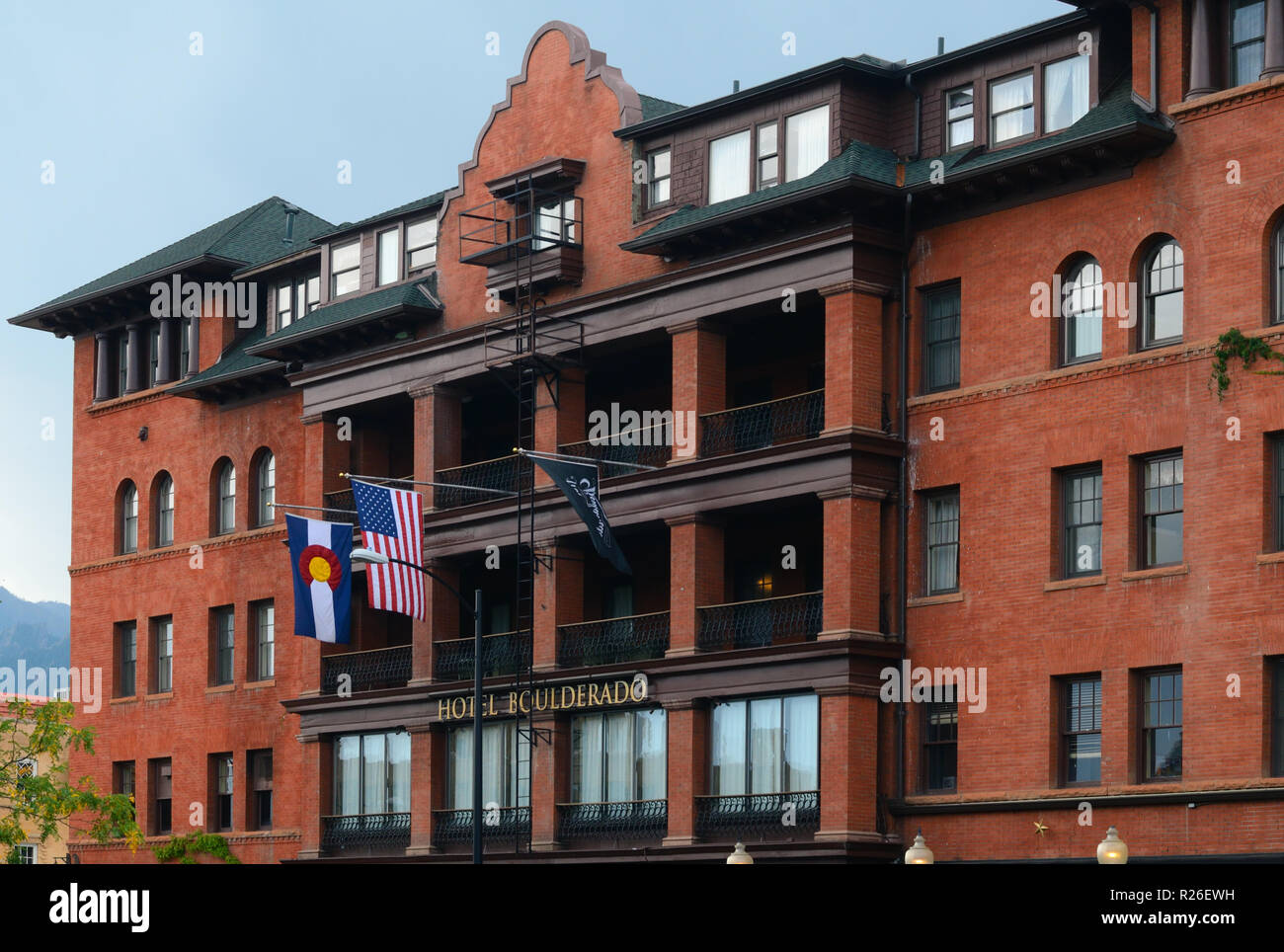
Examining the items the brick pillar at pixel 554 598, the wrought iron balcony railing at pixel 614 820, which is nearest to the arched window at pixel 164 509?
the brick pillar at pixel 554 598

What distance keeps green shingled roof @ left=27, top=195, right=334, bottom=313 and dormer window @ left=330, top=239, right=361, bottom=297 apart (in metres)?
5.32

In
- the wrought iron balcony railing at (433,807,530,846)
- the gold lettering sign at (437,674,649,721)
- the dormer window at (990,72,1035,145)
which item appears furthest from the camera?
the wrought iron balcony railing at (433,807,530,846)

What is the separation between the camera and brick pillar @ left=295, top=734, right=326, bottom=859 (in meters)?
49.6

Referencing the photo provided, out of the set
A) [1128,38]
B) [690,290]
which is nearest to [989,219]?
[1128,38]

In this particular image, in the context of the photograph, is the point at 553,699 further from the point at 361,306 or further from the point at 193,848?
the point at 193,848

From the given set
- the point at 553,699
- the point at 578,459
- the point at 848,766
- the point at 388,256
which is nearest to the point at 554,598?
the point at 553,699

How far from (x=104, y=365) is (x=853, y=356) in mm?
30691

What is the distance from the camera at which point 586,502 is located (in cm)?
4100

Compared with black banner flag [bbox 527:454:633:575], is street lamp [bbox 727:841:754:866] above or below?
below

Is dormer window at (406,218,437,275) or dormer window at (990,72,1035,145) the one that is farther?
dormer window at (406,218,437,275)

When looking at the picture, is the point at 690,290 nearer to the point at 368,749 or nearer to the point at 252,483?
the point at 368,749

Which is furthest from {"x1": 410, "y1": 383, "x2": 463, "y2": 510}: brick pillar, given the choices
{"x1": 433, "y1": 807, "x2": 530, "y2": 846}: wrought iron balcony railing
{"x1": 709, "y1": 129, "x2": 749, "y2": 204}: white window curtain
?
{"x1": 709, "y1": 129, "x2": 749, "y2": 204}: white window curtain

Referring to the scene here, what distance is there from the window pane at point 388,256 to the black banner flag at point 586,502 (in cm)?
1144

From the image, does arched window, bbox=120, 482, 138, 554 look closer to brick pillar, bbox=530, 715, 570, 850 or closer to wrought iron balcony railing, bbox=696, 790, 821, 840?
brick pillar, bbox=530, 715, 570, 850
